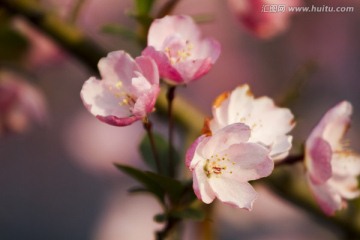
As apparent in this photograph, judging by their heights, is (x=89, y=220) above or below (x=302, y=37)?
below

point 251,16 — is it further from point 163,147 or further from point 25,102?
point 25,102

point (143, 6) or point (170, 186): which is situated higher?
point (143, 6)

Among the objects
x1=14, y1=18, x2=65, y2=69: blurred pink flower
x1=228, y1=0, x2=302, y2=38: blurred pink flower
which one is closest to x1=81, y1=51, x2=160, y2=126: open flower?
x1=228, y1=0, x2=302, y2=38: blurred pink flower

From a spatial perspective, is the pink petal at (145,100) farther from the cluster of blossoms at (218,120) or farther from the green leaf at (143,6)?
the green leaf at (143,6)

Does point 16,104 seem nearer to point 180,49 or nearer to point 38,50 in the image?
point 38,50

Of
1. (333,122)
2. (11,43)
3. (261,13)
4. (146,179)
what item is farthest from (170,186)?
(11,43)

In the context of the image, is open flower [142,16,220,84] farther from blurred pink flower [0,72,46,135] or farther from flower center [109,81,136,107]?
blurred pink flower [0,72,46,135]

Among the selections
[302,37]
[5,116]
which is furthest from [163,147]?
[302,37]
